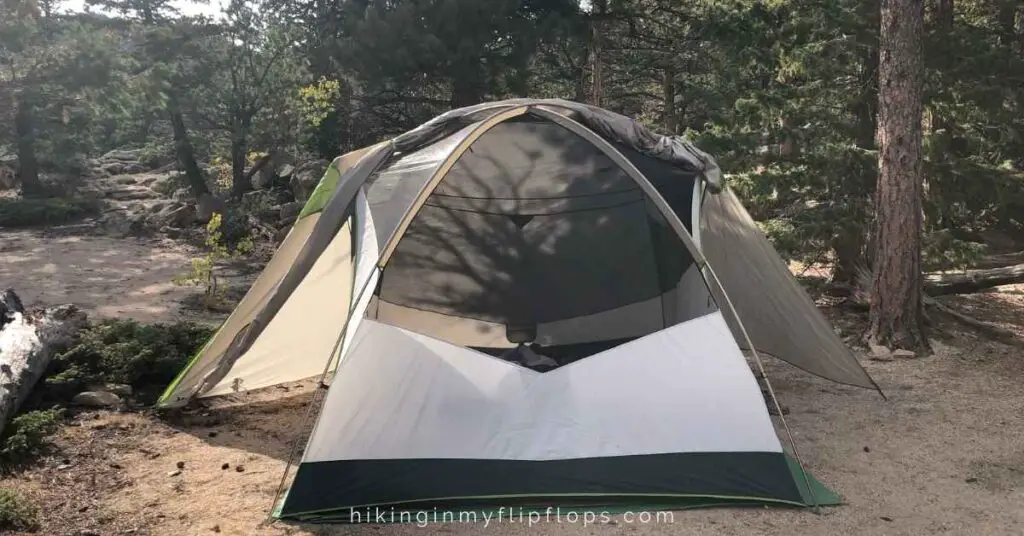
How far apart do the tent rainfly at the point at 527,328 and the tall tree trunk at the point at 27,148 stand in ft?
39.2

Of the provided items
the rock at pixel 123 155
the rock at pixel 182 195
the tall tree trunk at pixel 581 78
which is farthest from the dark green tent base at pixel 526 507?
the rock at pixel 123 155

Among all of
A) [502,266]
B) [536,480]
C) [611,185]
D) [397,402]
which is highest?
[611,185]

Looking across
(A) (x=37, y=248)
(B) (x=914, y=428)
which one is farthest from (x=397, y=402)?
(A) (x=37, y=248)

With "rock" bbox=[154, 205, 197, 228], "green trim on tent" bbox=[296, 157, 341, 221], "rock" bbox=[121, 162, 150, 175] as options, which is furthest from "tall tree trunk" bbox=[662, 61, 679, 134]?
"rock" bbox=[121, 162, 150, 175]

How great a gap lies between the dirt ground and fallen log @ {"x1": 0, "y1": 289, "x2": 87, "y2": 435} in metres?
0.34

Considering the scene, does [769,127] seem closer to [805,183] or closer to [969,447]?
[805,183]

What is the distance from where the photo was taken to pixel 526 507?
330cm

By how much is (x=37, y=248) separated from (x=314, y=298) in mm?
8418

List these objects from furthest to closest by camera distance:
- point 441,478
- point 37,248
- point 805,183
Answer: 1. point 37,248
2. point 805,183
3. point 441,478

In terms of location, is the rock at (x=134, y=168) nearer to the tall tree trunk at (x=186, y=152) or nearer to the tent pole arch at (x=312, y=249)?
the tall tree trunk at (x=186, y=152)

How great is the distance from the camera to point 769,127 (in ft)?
24.8

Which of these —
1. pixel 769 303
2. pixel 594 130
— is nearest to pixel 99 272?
pixel 594 130

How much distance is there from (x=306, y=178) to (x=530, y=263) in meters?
8.61

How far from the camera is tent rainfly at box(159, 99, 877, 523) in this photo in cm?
329
